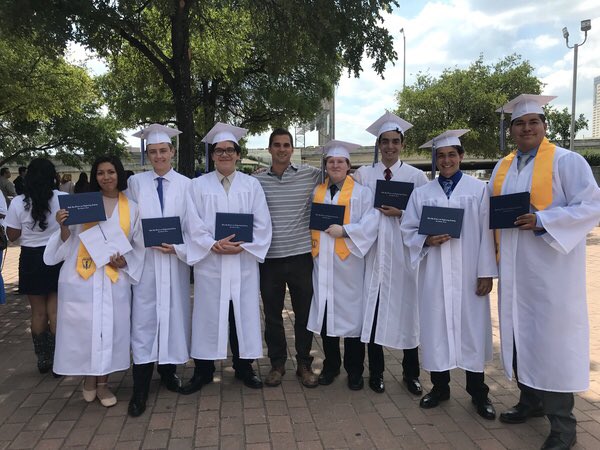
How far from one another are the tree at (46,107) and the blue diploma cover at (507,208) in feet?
20.5

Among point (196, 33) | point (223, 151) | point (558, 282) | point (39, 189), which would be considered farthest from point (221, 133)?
point (196, 33)

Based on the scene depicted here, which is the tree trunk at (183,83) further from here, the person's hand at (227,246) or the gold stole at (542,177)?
the gold stole at (542,177)

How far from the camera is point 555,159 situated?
335 centimetres

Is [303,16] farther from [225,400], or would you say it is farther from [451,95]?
[451,95]

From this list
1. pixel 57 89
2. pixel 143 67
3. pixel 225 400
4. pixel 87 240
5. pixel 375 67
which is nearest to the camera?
pixel 87 240

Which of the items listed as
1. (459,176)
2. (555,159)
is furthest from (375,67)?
(555,159)

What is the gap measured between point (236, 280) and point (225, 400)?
103cm

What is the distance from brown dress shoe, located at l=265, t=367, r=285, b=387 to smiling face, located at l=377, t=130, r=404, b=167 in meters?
2.16

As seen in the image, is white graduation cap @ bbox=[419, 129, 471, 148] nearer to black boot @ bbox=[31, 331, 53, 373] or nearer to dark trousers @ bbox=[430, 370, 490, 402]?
dark trousers @ bbox=[430, 370, 490, 402]

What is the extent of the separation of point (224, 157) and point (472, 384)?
2821 mm

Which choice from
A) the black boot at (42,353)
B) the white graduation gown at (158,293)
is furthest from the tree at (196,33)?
the black boot at (42,353)

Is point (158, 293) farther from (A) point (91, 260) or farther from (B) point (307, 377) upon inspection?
(B) point (307, 377)

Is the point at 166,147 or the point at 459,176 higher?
the point at 166,147

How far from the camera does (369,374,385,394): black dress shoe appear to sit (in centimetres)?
416
